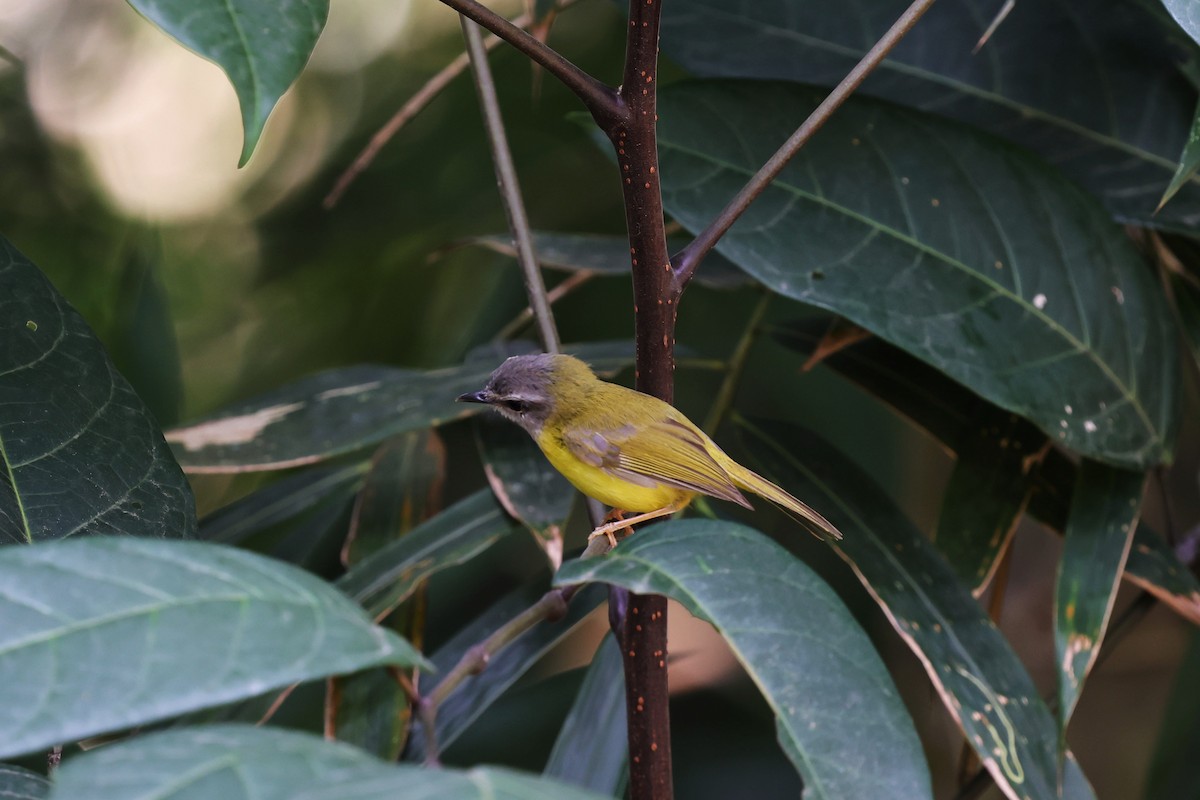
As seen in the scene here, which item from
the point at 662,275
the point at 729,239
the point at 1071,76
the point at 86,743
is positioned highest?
the point at 1071,76

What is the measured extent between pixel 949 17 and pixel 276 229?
7.00ft

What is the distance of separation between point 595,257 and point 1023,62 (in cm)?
71

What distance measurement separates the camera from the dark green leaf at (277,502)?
1.62 metres

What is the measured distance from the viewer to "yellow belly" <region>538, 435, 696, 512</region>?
4.04ft

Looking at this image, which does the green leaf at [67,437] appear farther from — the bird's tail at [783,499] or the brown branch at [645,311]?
the bird's tail at [783,499]

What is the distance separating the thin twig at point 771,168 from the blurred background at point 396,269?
1037mm

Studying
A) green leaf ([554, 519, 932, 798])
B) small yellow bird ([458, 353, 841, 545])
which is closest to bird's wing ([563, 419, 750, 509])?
small yellow bird ([458, 353, 841, 545])

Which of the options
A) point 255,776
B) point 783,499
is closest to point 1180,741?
point 783,499

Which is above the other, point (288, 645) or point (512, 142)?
point (512, 142)

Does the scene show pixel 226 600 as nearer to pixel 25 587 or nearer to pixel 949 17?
pixel 25 587

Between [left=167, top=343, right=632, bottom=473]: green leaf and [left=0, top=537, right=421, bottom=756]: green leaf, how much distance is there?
2.55ft

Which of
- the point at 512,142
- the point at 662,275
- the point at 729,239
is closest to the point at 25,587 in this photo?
the point at 662,275

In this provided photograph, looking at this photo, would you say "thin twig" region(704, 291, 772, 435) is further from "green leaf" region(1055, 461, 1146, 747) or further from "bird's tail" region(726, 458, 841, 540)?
"green leaf" region(1055, 461, 1146, 747)

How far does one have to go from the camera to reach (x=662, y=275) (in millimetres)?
747
